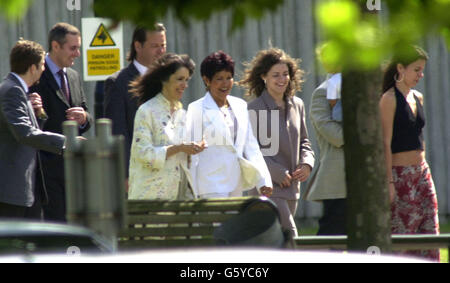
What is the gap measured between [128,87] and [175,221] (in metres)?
2.27

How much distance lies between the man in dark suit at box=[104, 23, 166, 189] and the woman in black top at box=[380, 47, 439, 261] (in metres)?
1.83

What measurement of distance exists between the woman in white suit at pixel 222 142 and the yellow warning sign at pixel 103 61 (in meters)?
1.08

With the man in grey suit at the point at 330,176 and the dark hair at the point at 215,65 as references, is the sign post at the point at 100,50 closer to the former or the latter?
the dark hair at the point at 215,65

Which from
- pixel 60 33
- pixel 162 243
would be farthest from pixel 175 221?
pixel 60 33

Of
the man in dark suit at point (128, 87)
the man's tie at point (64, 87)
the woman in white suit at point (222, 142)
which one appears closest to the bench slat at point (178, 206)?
the woman in white suit at point (222, 142)

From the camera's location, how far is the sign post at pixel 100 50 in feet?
25.1

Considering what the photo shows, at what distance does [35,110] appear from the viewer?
704 centimetres

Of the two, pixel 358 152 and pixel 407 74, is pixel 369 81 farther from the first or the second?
pixel 407 74

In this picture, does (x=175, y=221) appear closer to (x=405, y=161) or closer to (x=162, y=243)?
(x=162, y=243)

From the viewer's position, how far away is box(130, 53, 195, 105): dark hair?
667 centimetres

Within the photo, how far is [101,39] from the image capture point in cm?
771

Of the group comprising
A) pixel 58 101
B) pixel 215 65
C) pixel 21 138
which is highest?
pixel 215 65

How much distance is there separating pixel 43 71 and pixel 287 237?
3.48 metres

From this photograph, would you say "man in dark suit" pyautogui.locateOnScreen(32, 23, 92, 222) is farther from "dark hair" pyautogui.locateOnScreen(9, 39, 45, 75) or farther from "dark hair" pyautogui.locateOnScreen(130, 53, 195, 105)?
"dark hair" pyautogui.locateOnScreen(130, 53, 195, 105)
